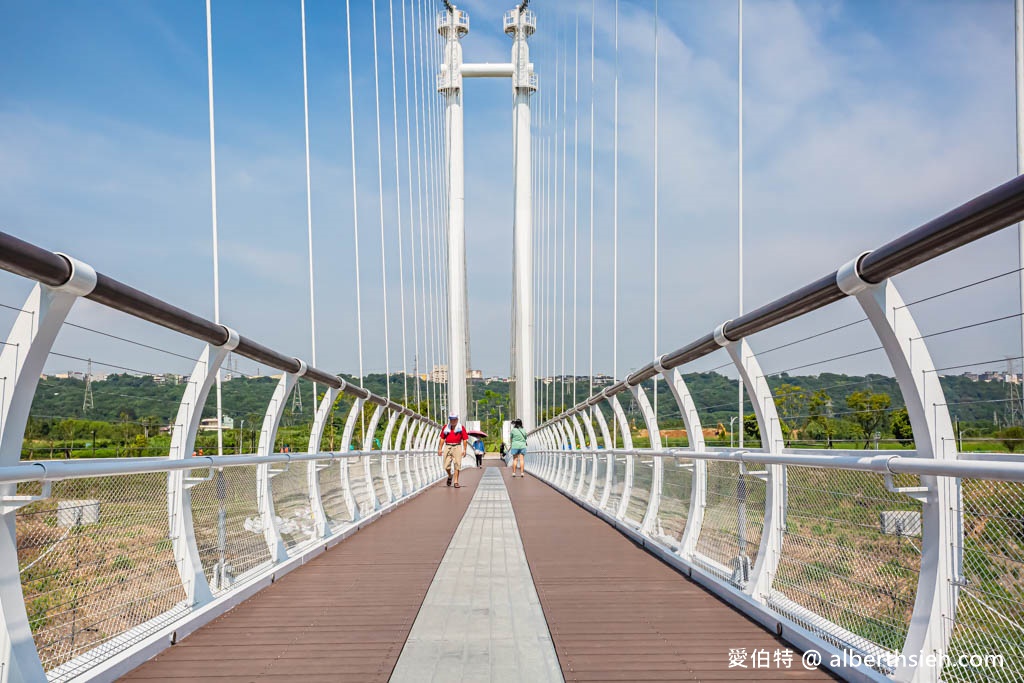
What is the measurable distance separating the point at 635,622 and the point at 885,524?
3.80 ft

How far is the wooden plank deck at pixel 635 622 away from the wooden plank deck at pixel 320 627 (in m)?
0.57

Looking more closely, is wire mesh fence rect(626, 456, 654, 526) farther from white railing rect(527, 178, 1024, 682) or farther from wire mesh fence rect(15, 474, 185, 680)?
wire mesh fence rect(15, 474, 185, 680)

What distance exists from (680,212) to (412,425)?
5004mm

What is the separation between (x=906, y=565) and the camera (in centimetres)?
240

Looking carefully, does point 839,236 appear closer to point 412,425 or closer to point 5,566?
point 412,425

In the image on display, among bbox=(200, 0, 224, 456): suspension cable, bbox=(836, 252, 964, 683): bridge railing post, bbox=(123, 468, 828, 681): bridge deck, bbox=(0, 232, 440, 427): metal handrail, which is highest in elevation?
bbox=(200, 0, 224, 456): suspension cable

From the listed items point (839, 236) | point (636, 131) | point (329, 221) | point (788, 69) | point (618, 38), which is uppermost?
point (618, 38)

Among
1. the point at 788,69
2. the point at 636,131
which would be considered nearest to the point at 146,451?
the point at 788,69

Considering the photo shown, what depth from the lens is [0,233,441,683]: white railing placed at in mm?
2148

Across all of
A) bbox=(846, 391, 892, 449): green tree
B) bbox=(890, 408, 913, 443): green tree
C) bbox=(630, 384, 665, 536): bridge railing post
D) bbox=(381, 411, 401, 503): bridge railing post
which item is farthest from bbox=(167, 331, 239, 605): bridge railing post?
bbox=(381, 411, 401, 503): bridge railing post

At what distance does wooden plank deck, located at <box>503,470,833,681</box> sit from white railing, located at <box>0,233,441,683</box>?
1274 mm

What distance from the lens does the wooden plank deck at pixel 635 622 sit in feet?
8.90

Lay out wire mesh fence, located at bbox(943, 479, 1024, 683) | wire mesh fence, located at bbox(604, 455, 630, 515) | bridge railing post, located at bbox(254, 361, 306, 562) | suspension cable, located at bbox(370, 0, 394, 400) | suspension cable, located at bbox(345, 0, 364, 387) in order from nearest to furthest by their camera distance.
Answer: wire mesh fence, located at bbox(943, 479, 1024, 683) → bridge railing post, located at bbox(254, 361, 306, 562) → wire mesh fence, located at bbox(604, 455, 630, 515) → suspension cable, located at bbox(345, 0, 364, 387) → suspension cable, located at bbox(370, 0, 394, 400)

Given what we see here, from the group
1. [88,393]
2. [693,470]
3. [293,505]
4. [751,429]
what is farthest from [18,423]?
Result: [693,470]
